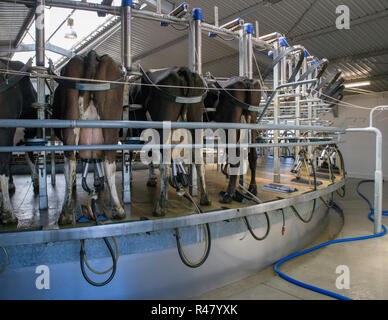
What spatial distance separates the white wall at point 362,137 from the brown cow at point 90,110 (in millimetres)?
11468

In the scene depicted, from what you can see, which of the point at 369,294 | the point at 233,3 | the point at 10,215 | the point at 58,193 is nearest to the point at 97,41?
the point at 233,3

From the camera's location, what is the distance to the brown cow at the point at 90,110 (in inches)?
89.9

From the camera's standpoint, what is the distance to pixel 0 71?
2.32 meters

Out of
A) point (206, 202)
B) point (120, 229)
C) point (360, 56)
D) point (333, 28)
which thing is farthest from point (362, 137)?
point (120, 229)

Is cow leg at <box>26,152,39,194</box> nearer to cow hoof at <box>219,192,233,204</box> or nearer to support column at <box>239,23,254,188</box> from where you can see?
cow hoof at <box>219,192,233,204</box>

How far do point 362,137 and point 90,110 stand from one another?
12990mm

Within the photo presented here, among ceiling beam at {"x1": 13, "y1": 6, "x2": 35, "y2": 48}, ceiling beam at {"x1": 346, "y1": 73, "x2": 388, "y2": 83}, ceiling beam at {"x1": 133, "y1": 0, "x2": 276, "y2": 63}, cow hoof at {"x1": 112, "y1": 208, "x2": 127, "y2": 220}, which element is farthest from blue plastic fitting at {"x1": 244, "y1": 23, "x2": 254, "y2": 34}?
ceiling beam at {"x1": 346, "y1": 73, "x2": 388, "y2": 83}

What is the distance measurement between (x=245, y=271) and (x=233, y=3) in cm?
731

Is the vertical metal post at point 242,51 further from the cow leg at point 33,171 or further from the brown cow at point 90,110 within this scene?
the cow leg at point 33,171

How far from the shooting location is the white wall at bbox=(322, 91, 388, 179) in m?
11.7

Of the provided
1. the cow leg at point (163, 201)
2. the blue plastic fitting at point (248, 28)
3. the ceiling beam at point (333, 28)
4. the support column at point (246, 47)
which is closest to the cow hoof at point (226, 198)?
the cow leg at point (163, 201)

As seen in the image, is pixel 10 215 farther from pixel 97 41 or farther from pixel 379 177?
pixel 97 41

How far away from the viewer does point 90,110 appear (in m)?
2.38

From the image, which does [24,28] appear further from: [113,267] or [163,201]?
[113,267]
